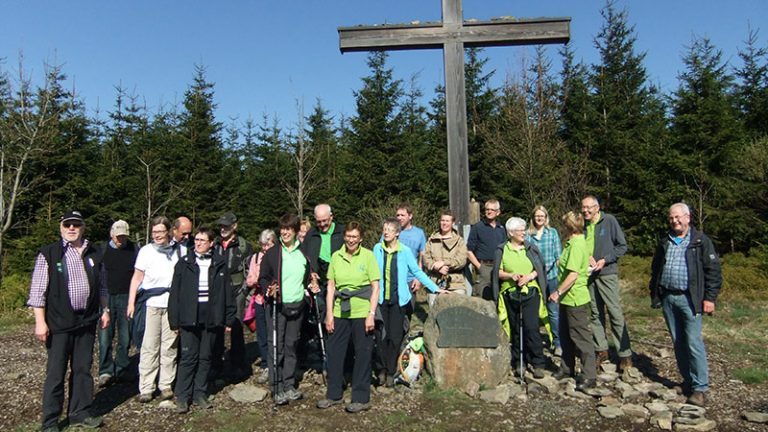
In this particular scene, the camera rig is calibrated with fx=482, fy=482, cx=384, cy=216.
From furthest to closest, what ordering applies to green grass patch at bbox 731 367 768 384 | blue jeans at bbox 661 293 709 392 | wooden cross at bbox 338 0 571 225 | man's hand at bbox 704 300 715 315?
wooden cross at bbox 338 0 571 225, green grass patch at bbox 731 367 768 384, blue jeans at bbox 661 293 709 392, man's hand at bbox 704 300 715 315

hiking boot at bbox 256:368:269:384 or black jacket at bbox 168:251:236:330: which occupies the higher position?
black jacket at bbox 168:251:236:330

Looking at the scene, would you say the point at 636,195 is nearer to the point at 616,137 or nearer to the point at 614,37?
the point at 616,137

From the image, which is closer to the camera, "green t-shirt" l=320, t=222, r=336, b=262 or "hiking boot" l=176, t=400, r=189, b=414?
"hiking boot" l=176, t=400, r=189, b=414

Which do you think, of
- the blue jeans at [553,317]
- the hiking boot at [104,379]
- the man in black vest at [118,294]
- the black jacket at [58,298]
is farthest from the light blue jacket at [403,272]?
the hiking boot at [104,379]

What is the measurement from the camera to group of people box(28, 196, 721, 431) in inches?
178

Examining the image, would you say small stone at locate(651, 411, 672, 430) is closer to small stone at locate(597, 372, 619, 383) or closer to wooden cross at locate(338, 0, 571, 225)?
small stone at locate(597, 372, 619, 383)

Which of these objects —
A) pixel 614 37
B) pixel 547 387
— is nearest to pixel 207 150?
pixel 614 37

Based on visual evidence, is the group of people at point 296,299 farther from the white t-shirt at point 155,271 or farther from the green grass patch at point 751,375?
the green grass patch at point 751,375

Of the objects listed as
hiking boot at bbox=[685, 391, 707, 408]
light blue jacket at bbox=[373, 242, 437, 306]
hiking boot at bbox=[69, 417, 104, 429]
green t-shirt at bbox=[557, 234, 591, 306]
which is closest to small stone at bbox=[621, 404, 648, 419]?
hiking boot at bbox=[685, 391, 707, 408]

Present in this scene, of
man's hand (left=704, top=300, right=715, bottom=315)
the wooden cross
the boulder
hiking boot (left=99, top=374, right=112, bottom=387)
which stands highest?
the wooden cross

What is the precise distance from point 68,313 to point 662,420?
18.0 feet

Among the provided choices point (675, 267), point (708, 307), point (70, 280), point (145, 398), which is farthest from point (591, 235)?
point (70, 280)

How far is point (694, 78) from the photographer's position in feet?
53.8

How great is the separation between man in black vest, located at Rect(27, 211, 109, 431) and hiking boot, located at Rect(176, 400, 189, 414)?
0.68 meters
